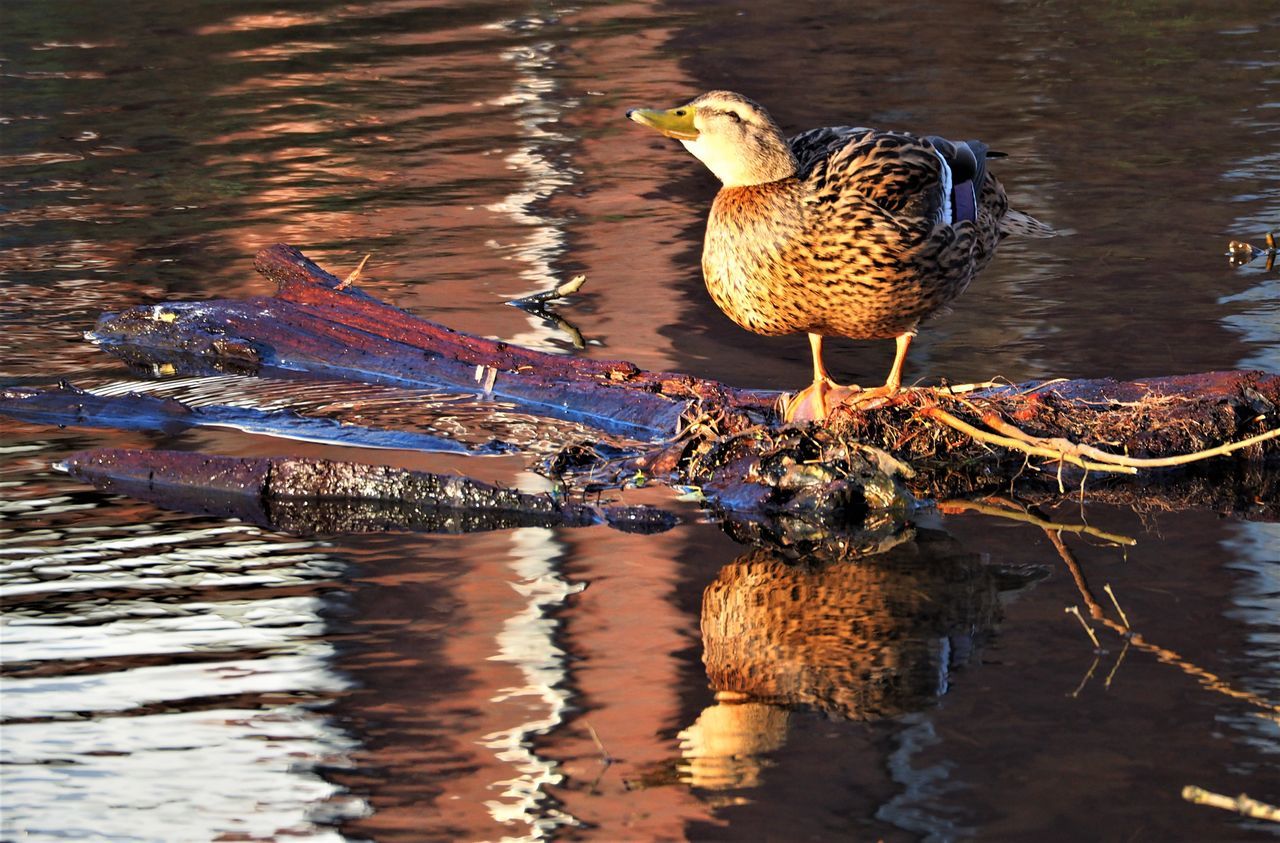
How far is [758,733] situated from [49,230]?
23.0ft

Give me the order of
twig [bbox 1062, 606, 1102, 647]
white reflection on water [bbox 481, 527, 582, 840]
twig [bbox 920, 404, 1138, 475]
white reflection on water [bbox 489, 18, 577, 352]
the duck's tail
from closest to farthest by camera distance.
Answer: white reflection on water [bbox 481, 527, 582, 840], twig [bbox 1062, 606, 1102, 647], twig [bbox 920, 404, 1138, 475], the duck's tail, white reflection on water [bbox 489, 18, 577, 352]

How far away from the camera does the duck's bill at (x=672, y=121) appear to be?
19.3ft

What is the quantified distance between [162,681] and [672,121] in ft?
8.12

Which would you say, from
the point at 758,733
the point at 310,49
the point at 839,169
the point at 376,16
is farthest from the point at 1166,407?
the point at 376,16

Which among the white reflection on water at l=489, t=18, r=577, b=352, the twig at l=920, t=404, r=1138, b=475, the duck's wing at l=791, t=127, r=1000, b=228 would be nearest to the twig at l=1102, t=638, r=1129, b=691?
the twig at l=920, t=404, r=1138, b=475

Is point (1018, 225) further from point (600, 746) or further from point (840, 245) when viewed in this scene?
point (600, 746)

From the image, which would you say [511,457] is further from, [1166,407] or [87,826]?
[87,826]

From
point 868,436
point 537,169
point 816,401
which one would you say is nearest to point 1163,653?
point 868,436

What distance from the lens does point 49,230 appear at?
9945 mm

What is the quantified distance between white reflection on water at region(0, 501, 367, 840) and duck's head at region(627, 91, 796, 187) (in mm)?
1782

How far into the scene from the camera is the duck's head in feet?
19.3

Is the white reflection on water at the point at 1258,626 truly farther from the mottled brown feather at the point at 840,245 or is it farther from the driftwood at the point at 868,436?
the mottled brown feather at the point at 840,245

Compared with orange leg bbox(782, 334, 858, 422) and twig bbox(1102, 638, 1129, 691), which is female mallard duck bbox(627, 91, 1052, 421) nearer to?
orange leg bbox(782, 334, 858, 422)

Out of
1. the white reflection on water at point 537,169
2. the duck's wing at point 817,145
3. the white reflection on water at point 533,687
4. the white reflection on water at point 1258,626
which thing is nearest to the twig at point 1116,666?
the white reflection on water at point 1258,626
